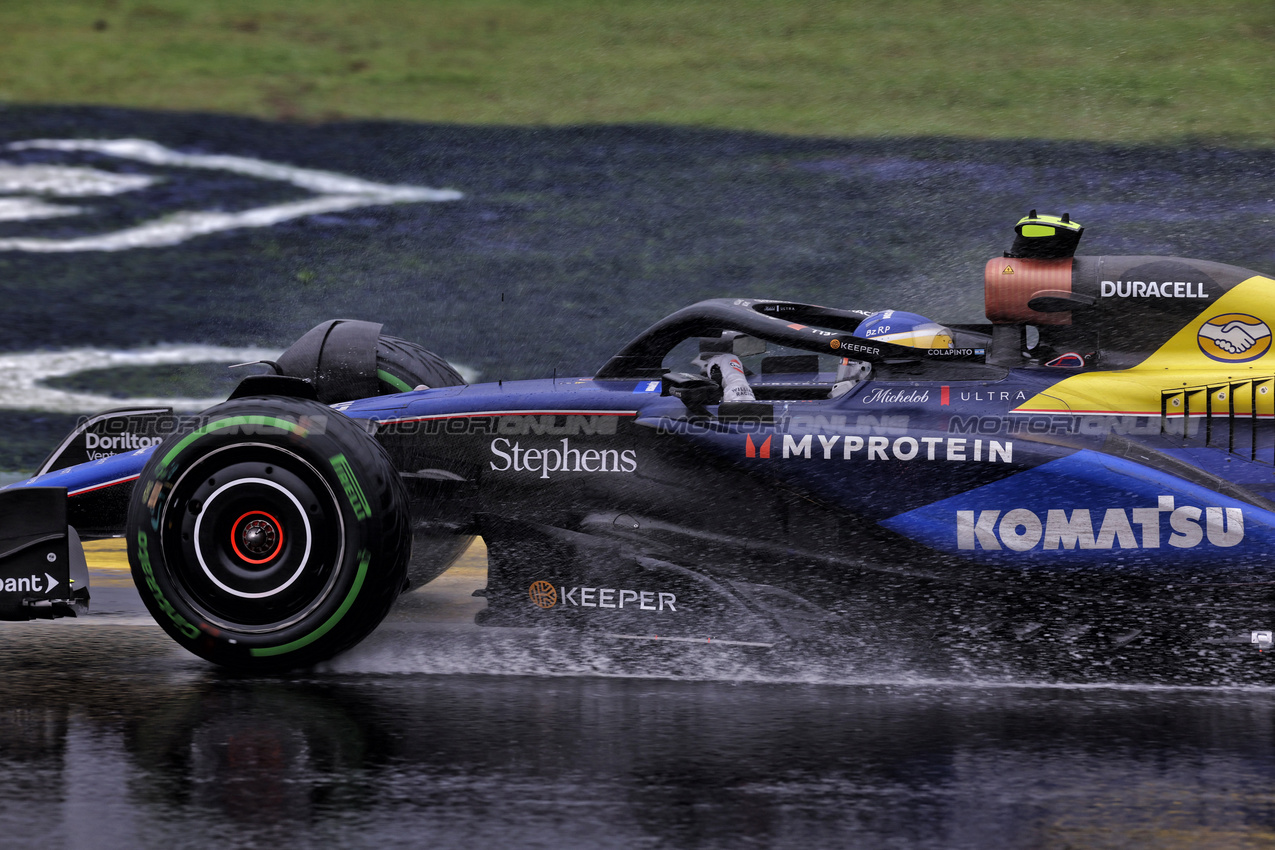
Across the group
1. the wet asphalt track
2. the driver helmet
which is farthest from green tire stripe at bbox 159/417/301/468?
the driver helmet

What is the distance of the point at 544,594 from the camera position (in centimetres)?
466

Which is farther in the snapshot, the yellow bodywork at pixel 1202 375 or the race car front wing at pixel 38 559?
the yellow bodywork at pixel 1202 375

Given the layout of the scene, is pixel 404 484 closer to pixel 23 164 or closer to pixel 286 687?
pixel 286 687

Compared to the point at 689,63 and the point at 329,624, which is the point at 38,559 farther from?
the point at 689,63

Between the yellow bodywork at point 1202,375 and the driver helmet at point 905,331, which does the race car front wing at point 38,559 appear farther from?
the yellow bodywork at point 1202,375

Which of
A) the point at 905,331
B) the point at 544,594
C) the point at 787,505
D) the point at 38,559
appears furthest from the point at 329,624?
the point at 905,331

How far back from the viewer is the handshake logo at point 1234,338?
5102mm

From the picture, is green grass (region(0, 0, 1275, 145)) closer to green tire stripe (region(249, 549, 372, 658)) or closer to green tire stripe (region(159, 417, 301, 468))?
green tire stripe (region(159, 417, 301, 468))

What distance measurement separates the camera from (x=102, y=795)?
3479mm

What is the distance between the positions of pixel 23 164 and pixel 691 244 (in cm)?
633

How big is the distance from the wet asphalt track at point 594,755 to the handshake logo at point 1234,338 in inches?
52.2

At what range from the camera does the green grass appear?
13.3m

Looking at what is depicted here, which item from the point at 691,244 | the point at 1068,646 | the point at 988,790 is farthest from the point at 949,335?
the point at 691,244

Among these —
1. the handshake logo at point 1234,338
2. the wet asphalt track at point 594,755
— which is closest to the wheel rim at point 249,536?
the wet asphalt track at point 594,755
